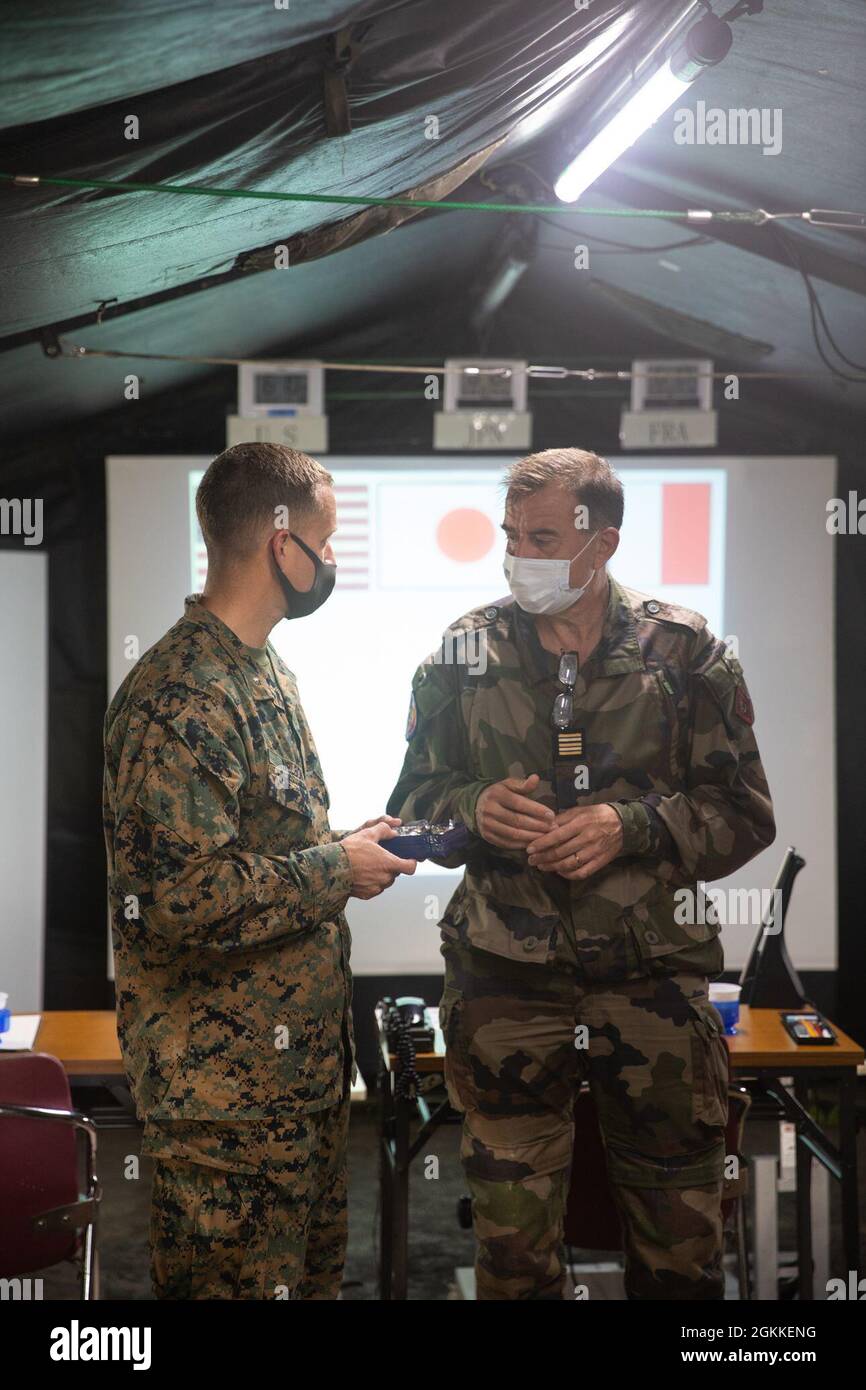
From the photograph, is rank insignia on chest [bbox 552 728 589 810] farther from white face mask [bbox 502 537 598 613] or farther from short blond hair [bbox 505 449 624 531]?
short blond hair [bbox 505 449 624 531]

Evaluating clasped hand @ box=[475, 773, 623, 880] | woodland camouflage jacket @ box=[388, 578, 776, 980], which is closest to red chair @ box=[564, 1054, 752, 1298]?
woodland camouflage jacket @ box=[388, 578, 776, 980]

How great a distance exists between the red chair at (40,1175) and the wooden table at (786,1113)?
0.64 m

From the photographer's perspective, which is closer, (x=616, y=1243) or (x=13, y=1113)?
(x=13, y=1113)

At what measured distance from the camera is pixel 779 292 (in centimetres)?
420

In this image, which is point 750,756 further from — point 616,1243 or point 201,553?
point 201,553

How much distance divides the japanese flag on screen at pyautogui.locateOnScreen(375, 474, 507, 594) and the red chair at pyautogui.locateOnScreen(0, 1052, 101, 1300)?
2688 millimetres

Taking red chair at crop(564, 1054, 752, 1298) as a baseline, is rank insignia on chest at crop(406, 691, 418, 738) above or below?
above

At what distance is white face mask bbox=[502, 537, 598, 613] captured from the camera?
2273 millimetres

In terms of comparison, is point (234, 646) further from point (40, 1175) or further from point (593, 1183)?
point (593, 1183)

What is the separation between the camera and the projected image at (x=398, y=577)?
16.1ft

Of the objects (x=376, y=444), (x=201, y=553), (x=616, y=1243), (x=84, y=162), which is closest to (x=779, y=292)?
(x=376, y=444)

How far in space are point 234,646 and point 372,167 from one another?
144 centimetres

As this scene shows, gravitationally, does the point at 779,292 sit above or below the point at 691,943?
above

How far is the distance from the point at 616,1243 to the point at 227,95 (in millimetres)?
2393
